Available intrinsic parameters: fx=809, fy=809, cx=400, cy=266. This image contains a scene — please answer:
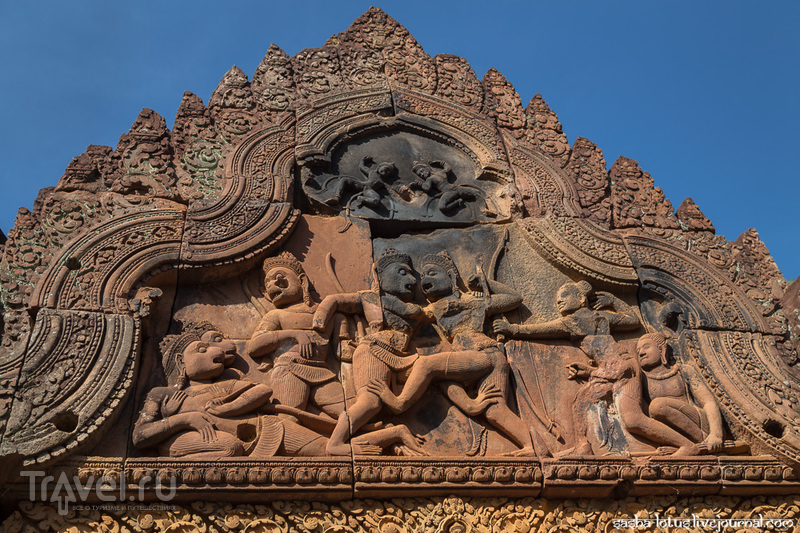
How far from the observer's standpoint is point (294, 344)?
21.2 feet

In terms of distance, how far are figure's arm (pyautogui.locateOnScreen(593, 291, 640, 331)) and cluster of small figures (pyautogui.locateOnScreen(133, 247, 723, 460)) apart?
14mm

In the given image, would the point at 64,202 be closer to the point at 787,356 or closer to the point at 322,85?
the point at 322,85

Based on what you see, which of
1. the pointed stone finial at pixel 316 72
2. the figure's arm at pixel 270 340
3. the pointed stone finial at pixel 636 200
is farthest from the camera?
the pointed stone finial at pixel 316 72

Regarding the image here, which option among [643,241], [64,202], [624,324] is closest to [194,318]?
[64,202]

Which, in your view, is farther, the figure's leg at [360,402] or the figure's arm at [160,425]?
the figure's leg at [360,402]

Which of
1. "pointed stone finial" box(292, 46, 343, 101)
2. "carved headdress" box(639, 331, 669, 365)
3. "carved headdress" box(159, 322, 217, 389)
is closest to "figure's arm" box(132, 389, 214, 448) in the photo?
"carved headdress" box(159, 322, 217, 389)

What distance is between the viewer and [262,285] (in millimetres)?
7098

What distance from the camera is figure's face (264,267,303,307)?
6.83 metres

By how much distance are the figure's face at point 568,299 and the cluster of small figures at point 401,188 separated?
3.69ft

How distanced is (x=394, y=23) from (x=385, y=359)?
502cm

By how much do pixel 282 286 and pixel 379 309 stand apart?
0.85 m

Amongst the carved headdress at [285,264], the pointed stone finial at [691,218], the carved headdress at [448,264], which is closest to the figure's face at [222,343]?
the carved headdress at [285,264]

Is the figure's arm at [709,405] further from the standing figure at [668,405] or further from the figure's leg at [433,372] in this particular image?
the figure's leg at [433,372]

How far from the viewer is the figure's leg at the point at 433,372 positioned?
624cm
